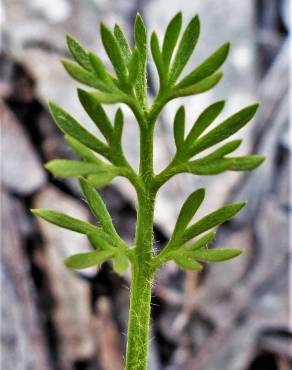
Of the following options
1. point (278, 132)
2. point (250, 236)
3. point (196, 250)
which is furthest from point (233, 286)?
point (196, 250)

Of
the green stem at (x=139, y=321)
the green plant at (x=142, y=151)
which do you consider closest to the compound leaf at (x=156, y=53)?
the green plant at (x=142, y=151)

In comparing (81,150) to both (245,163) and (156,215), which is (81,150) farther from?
(156,215)

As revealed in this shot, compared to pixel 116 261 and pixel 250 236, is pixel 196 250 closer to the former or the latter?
pixel 116 261

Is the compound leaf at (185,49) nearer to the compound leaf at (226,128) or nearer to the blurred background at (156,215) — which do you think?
the compound leaf at (226,128)

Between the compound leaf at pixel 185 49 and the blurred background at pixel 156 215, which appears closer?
the compound leaf at pixel 185 49

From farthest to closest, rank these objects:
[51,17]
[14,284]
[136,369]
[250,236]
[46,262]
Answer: [250,236]
[51,17]
[46,262]
[14,284]
[136,369]
